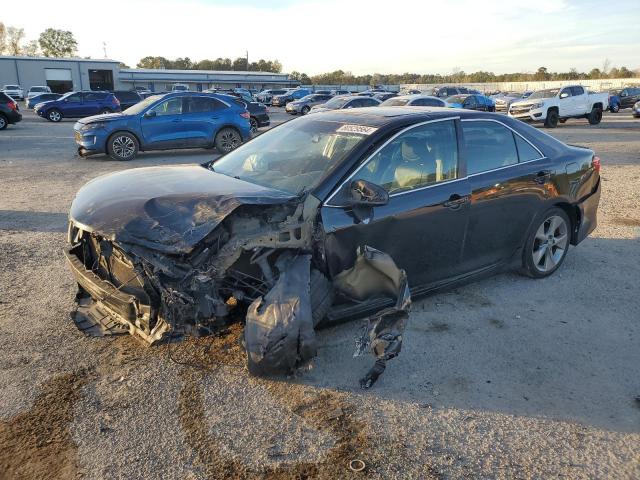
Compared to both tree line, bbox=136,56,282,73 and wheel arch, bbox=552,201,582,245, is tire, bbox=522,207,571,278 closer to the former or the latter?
wheel arch, bbox=552,201,582,245

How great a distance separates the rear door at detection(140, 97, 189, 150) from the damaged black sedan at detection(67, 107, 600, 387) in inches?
368

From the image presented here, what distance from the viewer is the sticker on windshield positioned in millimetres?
4086

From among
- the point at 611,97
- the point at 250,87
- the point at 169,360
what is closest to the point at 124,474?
the point at 169,360

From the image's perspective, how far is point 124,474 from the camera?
8.45 ft

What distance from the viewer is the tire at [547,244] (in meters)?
4.99

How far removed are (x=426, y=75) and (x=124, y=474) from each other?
109645mm

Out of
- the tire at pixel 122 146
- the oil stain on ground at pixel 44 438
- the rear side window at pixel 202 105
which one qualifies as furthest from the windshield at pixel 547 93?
the oil stain on ground at pixel 44 438

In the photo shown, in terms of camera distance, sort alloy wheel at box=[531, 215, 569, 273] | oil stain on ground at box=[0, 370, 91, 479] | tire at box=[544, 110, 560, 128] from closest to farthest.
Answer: oil stain on ground at box=[0, 370, 91, 479] → alloy wheel at box=[531, 215, 569, 273] → tire at box=[544, 110, 560, 128]

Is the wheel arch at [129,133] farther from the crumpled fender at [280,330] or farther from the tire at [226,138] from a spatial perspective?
the crumpled fender at [280,330]

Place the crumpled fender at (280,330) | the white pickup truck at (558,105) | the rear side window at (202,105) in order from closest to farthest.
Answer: the crumpled fender at (280,330)
the rear side window at (202,105)
the white pickup truck at (558,105)

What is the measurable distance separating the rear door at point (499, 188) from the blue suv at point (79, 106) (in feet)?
81.9

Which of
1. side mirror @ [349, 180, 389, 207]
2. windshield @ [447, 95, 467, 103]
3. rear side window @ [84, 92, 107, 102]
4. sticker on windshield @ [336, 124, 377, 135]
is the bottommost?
rear side window @ [84, 92, 107, 102]

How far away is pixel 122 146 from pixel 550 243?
438 inches

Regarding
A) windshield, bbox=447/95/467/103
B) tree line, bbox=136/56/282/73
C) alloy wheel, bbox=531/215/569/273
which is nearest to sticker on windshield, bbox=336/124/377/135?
alloy wheel, bbox=531/215/569/273
